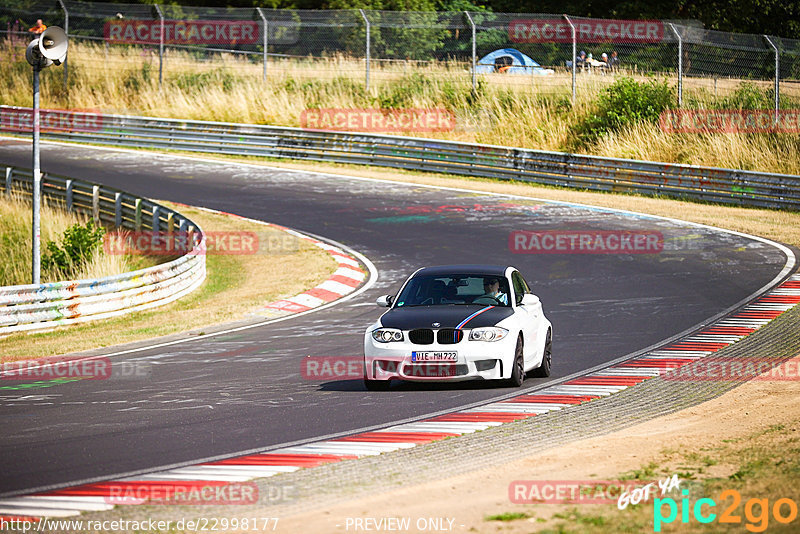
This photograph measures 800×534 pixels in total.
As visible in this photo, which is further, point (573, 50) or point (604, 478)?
point (573, 50)

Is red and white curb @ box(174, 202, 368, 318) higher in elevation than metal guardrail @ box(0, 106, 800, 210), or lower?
lower

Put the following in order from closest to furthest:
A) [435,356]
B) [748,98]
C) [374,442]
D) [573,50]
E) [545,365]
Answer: [374,442], [435,356], [545,365], [748,98], [573,50]

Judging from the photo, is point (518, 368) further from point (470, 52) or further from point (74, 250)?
point (470, 52)

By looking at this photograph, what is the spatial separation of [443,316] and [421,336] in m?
0.41

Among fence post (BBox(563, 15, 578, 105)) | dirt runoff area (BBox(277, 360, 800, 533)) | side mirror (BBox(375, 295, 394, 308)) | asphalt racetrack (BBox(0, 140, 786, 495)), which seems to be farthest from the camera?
fence post (BBox(563, 15, 578, 105))

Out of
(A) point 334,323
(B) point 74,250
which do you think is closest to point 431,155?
(B) point 74,250

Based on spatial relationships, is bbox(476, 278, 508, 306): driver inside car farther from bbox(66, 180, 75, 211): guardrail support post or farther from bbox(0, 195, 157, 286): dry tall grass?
bbox(66, 180, 75, 211): guardrail support post

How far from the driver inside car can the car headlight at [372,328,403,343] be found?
1.40m

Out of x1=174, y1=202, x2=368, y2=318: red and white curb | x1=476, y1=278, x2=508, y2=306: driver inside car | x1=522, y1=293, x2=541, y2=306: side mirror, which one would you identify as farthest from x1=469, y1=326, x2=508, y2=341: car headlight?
x1=174, y1=202, x2=368, y2=318: red and white curb

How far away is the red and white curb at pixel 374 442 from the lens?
7.81 m

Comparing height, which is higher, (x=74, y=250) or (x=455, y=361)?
(x=455, y=361)

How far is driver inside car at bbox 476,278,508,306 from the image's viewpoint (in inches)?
503

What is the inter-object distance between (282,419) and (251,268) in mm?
13602

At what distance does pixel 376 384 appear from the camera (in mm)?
12180
